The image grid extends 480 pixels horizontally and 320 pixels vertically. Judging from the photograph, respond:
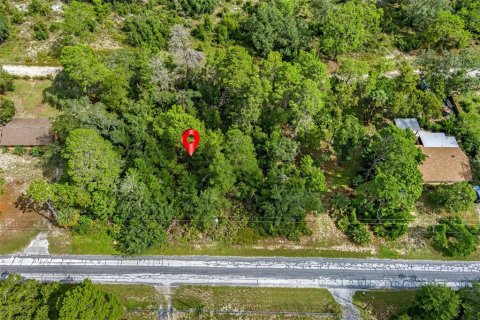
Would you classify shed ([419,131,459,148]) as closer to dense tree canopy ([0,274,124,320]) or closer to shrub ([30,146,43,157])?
Answer: dense tree canopy ([0,274,124,320])

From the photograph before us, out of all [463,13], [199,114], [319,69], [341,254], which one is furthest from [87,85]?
[463,13]

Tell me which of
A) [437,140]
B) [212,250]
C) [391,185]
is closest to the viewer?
[391,185]

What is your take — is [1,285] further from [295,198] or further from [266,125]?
[266,125]

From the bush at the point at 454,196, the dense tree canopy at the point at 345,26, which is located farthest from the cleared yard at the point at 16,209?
the bush at the point at 454,196

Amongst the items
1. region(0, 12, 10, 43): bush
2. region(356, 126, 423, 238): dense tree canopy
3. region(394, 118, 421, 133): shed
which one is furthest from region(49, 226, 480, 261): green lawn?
region(0, 12, 10, 43): bush

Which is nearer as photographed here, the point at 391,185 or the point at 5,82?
the point at 391,185

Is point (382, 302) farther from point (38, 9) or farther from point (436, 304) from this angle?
point (38, 9)

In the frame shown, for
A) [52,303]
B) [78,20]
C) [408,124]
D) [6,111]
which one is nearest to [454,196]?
[408,124]
